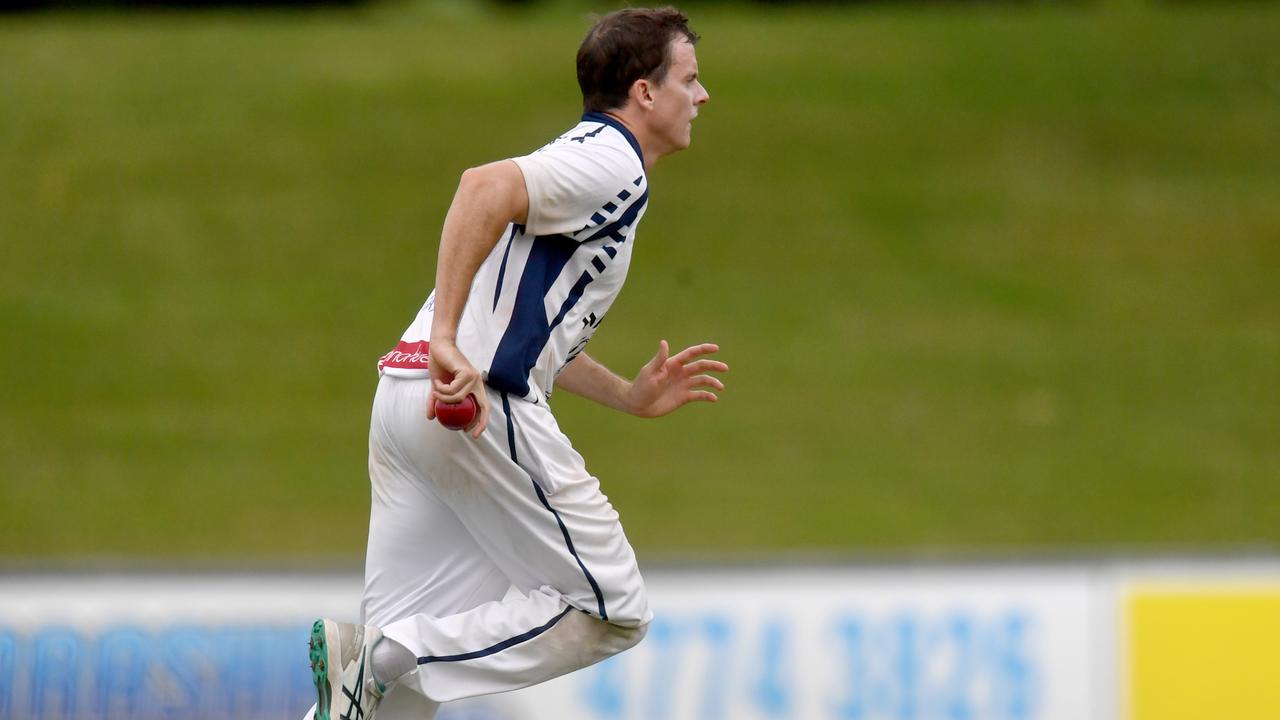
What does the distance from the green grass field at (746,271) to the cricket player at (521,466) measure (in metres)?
6.79

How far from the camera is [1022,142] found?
55.5 ft

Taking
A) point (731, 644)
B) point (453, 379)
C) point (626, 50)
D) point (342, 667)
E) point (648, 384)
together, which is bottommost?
point (342, 667)

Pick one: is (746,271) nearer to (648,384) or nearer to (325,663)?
(648,384)

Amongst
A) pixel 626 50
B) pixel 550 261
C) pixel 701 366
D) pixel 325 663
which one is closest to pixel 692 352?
pixel 701 366

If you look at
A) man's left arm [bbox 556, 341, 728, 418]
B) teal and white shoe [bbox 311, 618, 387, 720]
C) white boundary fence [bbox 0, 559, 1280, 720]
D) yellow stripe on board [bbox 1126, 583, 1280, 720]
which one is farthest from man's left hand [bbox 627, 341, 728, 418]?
yellow stripe on board [bbox 1126, 583, 1280, 720]

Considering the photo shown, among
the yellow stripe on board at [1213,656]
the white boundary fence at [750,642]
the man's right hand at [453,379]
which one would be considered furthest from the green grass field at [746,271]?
the man's right hand at [453,379]

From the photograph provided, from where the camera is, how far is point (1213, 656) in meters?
5.77

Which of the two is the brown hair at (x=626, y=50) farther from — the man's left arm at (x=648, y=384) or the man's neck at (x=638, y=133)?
the man's left arm at (x=648, y=384)

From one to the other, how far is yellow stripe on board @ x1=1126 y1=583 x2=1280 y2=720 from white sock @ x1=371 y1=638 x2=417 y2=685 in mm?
2974

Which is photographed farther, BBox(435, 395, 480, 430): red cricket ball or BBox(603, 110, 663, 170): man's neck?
BBox(603, 110, 663, 170): man's neck

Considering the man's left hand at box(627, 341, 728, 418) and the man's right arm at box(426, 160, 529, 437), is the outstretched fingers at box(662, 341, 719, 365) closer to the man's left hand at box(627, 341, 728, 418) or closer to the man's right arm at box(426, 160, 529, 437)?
the man's left hand at box(627, 341, 728, 418)

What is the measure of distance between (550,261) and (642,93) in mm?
468

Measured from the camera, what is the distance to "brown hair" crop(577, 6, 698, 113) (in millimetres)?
3936

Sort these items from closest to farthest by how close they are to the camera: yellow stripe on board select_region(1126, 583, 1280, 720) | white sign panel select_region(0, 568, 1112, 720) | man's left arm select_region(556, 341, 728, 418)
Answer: man's left arm select_region(556, 341, 728, 418)
yellow stripe on board select_region(1126, 583, 1280, 720)
white sign panel select_region(0, 568, 1112, 720)
